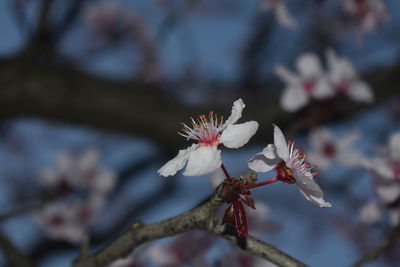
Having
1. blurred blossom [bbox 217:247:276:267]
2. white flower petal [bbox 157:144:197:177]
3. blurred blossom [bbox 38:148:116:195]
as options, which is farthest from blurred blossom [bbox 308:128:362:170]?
white flower petal [bbox 157:144:197:177]

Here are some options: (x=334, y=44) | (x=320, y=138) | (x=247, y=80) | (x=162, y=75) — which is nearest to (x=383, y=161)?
(x=320, y=138)

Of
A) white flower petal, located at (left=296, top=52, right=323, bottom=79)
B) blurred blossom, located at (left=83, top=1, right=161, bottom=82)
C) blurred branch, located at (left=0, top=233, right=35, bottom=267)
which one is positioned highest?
blurred blossom, located at (left=83, top=1, right=161, bottom=82)

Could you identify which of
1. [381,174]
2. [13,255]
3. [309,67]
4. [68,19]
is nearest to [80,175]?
[68,19]

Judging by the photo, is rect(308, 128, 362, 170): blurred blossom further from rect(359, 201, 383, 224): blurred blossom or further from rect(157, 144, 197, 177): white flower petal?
rect(157, 144, 197, 177): white flower petal

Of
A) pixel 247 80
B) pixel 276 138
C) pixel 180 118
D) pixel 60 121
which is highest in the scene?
pixel 247 80

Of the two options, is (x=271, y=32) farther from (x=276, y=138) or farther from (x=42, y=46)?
(x=276, y=138)

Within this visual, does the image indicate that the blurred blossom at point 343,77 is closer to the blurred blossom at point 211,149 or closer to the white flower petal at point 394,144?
the white flower petal at point 394,144

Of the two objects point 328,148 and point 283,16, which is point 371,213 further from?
point 283,16
